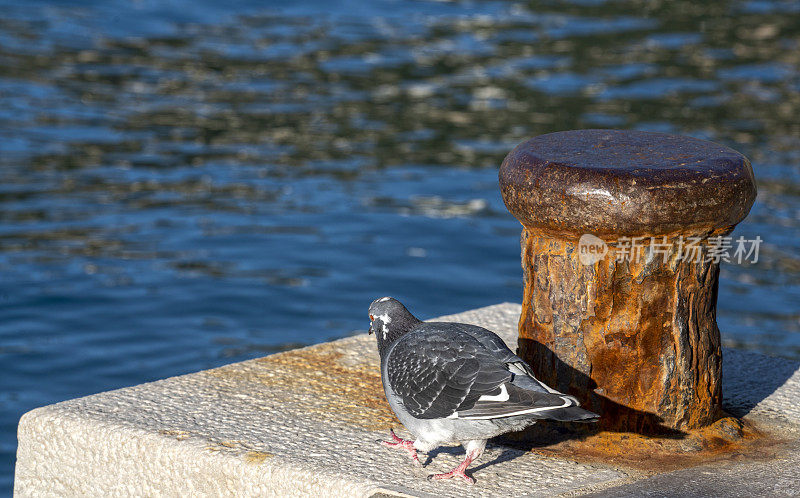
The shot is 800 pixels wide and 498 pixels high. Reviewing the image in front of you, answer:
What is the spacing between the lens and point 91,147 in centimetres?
1290

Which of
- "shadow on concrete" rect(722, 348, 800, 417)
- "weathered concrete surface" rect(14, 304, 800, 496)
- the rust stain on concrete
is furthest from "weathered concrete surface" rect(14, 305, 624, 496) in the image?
"shadow on concrete" rect(722, 348, 800, 417)

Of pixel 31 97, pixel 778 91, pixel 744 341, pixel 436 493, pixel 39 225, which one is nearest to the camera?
pixel 436 493

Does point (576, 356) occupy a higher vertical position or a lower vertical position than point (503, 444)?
higher

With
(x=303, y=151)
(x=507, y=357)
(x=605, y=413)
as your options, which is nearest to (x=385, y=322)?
(x=507, y=357)

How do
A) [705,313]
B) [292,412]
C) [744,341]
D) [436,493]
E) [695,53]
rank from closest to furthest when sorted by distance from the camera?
1. [436,493]
2. [705,313]
3. [292,412]
4. [744,341]
5. [695,53]

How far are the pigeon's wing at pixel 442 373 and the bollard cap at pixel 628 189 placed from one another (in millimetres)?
628

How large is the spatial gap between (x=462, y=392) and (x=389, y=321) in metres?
0.66

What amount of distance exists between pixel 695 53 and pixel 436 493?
1471cm

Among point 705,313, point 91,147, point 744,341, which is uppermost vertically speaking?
point 705,313

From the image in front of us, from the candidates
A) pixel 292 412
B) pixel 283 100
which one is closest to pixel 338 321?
pixel 292 412

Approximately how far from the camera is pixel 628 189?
412 cm

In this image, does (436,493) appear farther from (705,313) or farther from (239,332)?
(239,332)

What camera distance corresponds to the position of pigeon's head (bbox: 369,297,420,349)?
14.9 feet

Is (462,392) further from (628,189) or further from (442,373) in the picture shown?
(628,189)
